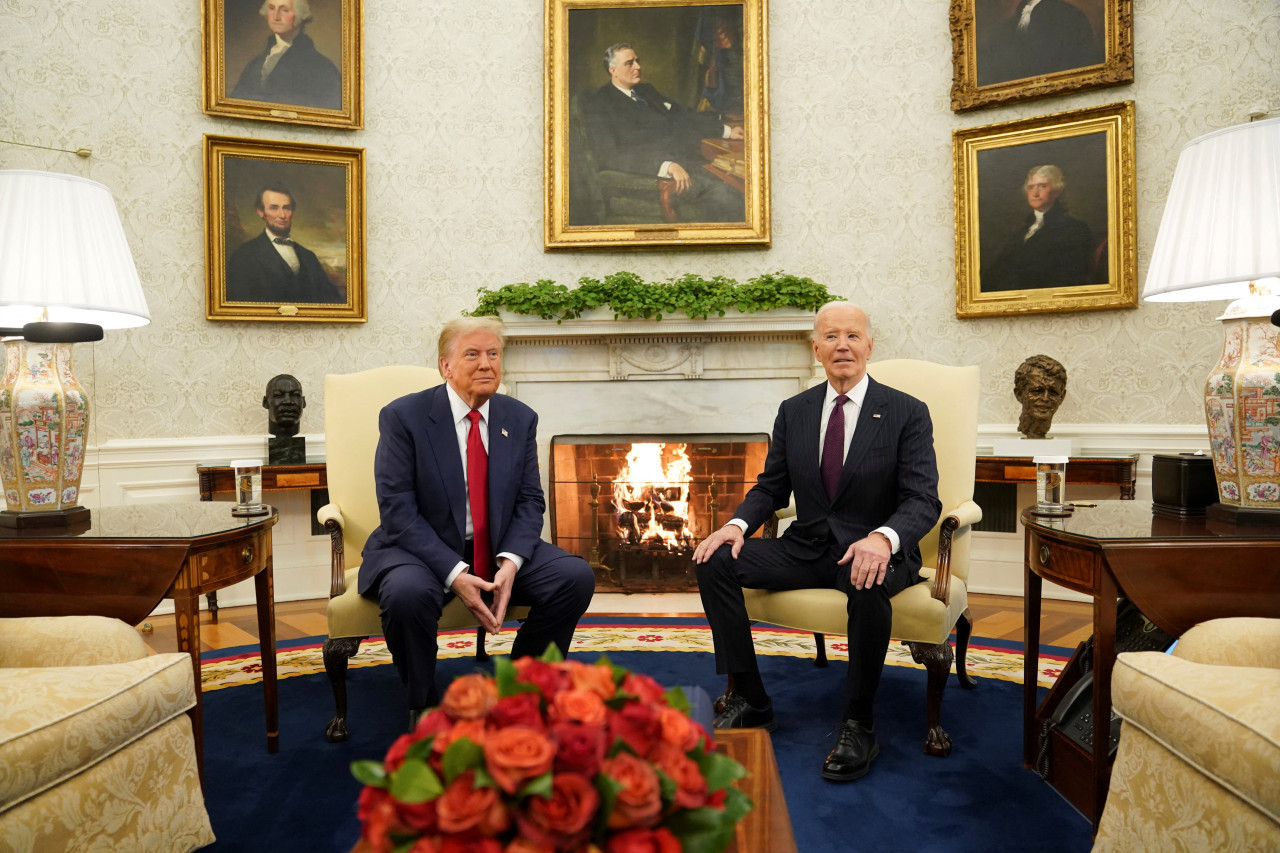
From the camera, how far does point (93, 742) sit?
4.99 feet

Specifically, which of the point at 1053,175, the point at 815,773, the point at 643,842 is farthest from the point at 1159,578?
the point at 1053,175

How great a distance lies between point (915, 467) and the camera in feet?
8.54

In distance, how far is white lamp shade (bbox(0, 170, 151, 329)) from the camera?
2.24 m

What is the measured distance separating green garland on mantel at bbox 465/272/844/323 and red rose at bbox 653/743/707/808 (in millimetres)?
3916

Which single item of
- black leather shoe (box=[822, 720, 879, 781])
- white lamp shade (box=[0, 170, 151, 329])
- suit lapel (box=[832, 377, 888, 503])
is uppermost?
white lamp shade (box=[0, 170, 151, 329])

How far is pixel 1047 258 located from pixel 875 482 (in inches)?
112

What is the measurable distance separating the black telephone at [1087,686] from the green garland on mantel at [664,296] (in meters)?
2.76

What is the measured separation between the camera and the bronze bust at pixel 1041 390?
4.27 metres

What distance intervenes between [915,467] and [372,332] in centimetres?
371

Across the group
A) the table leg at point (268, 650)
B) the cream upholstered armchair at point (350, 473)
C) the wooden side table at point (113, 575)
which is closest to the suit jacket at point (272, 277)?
the cream upholstered armchair at point (350, 473)

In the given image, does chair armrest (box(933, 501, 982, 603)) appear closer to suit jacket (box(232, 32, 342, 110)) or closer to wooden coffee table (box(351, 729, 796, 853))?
wooden coffee table (box(351, 729, 796, 853))

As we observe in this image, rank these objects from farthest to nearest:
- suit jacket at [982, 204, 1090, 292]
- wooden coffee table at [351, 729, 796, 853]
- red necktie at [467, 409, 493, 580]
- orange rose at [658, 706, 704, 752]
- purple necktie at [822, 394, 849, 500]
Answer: suit jacket at [982, 204, 1090, 292], purple necktie at [822, 394, 849, 500], red necktie at [467, 409, 493, 580], wooden coffee table at [351, 729, 796, 853], orange rose at [658, 706, 704, 752]

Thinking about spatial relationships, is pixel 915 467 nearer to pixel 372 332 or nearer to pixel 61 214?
pixel 61 214

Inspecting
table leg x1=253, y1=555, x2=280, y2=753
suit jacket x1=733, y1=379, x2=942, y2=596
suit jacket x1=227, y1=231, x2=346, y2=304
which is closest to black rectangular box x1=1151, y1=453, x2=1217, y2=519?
suit jacket x1=733, y1=379, x2=942, y2=596
